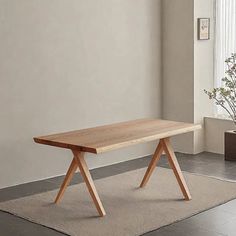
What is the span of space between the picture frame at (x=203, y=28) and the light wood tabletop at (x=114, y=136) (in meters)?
1.68

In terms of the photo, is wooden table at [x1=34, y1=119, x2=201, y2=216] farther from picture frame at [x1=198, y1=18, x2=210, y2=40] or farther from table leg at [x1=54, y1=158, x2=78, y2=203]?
picture frame at [x1=198, y1=18, x2=210, y2=40]

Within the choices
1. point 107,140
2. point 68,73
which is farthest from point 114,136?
point 68,73

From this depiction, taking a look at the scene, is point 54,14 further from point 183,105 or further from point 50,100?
point 183,105

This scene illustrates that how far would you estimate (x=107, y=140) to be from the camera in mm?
4379

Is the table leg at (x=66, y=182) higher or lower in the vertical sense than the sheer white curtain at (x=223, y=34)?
lower

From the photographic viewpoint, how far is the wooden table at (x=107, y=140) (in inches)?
168

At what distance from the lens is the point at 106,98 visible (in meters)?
6.13

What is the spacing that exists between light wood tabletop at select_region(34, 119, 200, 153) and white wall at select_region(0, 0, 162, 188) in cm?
85

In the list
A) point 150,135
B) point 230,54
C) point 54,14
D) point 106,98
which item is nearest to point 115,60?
point 106,98

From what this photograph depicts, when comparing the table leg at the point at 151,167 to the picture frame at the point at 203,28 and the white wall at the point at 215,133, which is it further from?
the picture frame at the point at 203,28

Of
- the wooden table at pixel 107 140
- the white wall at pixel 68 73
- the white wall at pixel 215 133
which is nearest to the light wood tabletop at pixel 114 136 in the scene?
the wooden table at pixel 107 140

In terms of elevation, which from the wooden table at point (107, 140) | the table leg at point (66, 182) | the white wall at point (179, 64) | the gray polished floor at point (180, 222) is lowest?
the gray polished floor at point (180, 222)

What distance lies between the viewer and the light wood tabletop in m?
4.24

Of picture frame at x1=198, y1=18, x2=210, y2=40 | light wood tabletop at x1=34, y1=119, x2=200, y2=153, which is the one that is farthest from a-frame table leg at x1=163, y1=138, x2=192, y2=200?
picture frame at x1=198, y1=18, x2=210, y2=40
